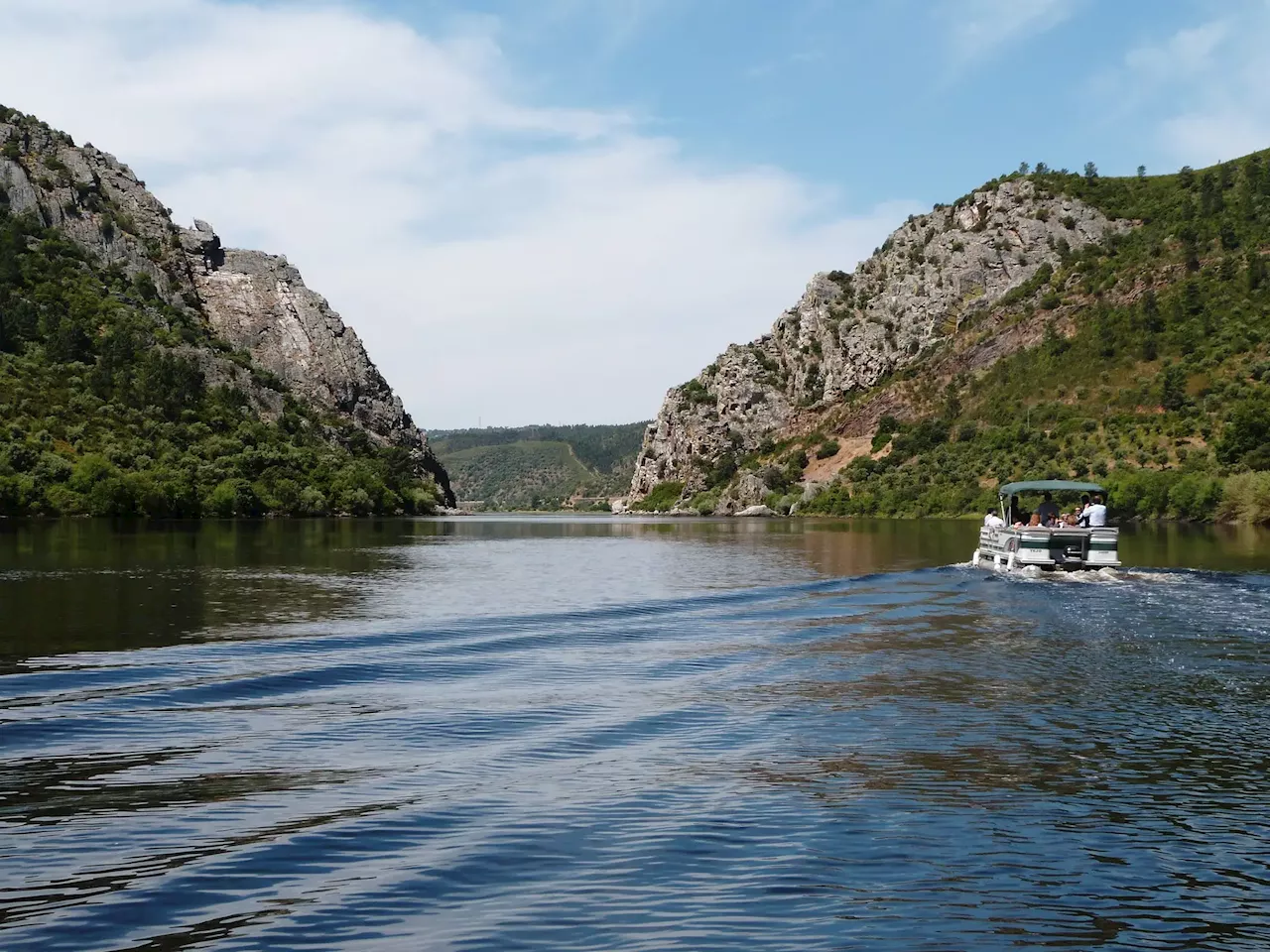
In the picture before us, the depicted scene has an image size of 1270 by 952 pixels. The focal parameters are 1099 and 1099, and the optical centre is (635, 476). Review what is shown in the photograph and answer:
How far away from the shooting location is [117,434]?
514ft

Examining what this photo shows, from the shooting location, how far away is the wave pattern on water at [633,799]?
33.8 ft

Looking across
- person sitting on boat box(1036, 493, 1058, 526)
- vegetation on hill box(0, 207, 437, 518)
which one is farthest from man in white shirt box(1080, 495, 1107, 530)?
vegetation on hill box(0, 207, 437, 518)

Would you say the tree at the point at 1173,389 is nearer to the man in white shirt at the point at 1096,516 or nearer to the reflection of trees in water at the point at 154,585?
the man in white shirt at the point at 1096,516

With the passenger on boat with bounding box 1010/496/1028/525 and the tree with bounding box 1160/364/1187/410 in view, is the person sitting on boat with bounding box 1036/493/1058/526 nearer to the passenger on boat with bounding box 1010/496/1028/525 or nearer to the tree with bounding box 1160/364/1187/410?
the passenger on boat with bounding box 1010/496/1028/525

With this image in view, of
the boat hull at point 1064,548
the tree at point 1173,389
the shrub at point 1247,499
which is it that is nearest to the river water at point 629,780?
the boat hull at point 1064,548

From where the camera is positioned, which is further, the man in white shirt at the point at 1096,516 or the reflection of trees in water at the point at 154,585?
the man in white shirt at the point at 1096,516

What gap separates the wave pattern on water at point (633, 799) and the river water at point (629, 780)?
2.3 inches

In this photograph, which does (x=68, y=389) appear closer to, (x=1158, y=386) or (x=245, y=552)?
(x=245, y=552)

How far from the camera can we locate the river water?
10.4 m

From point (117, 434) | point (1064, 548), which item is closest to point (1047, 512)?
point (1064, 548)

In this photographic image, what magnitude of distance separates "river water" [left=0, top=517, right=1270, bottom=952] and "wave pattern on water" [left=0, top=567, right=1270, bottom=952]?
0.19 feet

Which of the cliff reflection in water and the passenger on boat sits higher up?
the passenger on boat

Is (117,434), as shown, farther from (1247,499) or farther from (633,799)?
(633,799)

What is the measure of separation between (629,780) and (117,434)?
160 meters
